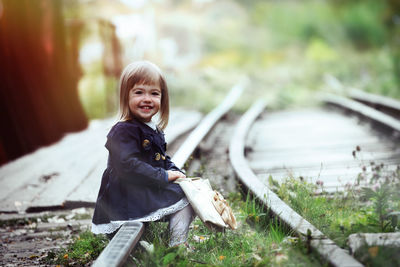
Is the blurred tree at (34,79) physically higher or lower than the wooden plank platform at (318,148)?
higher

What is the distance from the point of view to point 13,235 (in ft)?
11.7

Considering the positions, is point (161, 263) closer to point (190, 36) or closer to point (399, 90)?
point (399, 90)

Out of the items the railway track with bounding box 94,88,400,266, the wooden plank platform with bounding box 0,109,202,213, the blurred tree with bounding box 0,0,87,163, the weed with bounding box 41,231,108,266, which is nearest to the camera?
the railway track with bounding box 94,88,400,266

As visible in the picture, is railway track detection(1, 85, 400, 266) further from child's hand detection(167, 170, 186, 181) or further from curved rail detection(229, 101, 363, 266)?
child's hand detection(167, 170, 186, 181)

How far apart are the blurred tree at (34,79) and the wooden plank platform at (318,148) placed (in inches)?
116

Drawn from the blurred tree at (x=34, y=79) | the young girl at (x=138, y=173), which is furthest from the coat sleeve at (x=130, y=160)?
the blurred tree at (x=34, y=79)

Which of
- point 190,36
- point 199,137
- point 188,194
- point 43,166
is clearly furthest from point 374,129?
point 190,36

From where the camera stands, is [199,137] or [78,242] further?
[199,137]

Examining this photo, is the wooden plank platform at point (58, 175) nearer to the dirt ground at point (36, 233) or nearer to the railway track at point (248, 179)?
the dirt ground at point (36, 233)

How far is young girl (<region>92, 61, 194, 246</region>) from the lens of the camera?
262cm

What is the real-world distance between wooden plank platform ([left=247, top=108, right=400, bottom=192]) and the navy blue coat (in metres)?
1.50

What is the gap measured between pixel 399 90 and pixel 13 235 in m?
10.1

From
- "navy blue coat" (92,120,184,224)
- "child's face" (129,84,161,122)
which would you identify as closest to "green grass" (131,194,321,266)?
"navy blue coat" (92,120,184,224)

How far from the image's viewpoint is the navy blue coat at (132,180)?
2.60 m
